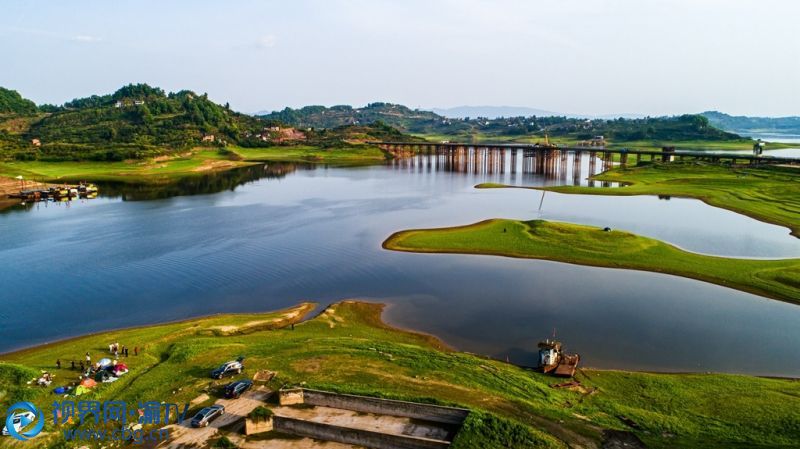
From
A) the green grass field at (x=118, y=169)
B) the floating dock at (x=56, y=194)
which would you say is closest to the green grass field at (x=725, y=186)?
the floating dock at (x=56, y=194)

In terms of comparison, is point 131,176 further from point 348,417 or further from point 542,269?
point 348,417

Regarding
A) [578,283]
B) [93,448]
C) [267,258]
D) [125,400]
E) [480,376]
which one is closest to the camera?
[93,448]

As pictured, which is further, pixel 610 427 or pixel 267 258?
pixel 267 258

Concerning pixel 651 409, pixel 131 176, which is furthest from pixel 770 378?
pixel 131 176

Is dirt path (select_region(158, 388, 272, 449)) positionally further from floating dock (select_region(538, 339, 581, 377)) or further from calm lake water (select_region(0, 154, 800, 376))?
floating dock (select_region(538, 339, 581, 377))

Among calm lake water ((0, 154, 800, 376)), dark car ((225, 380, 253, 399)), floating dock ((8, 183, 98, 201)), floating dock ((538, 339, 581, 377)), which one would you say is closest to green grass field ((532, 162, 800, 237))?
calm lake water ((0, 154, 800, 376))
